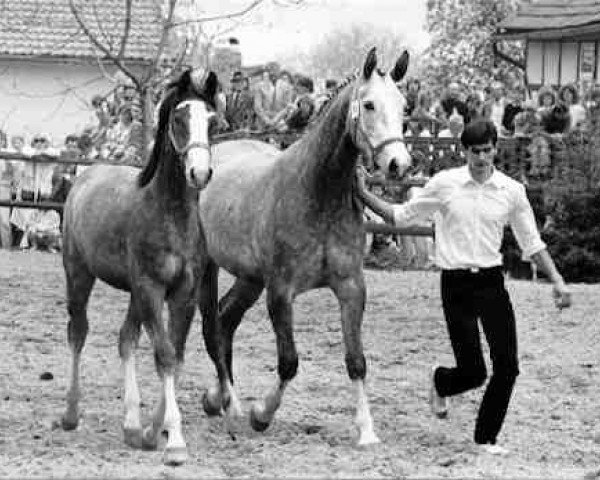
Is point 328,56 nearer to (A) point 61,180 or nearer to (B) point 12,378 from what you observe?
(A) point 61,180

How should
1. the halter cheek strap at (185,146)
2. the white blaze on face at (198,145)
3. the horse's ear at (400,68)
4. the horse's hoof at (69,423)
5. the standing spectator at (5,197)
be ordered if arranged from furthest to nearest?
1. the standing spectator at (5,197)
2. the horse's hoof at (69,423)
3. the horse's ear at (400,68)
4. the halter cheek strap at (185,146)
5. the white blaze on face at (198,145)

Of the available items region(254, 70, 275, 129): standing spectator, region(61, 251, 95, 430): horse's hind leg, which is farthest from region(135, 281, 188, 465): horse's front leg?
region(254, 70, 275, 129): standing spectator

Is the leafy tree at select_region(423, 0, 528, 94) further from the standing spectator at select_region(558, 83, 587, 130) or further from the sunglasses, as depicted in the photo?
the sunglasses

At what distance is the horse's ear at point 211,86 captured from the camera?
9852mm

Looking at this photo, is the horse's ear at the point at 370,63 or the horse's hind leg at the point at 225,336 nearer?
the horse's ear at the point at 370,63

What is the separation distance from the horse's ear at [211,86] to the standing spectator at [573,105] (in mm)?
11169

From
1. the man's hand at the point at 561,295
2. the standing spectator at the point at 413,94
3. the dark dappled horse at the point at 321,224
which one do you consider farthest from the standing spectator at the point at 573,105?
the man's hand at the point at 561,295

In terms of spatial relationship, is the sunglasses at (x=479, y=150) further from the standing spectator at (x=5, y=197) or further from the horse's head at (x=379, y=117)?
the standing spectator at (x=5, y=197)

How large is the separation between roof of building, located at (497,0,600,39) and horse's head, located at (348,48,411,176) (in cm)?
2341

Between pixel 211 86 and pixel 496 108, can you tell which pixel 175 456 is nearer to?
pixel 211 86

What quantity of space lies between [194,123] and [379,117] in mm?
1132

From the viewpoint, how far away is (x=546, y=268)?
32.2ft

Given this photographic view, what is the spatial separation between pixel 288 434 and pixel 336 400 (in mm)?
1379

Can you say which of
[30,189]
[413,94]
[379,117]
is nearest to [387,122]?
[379,117]
